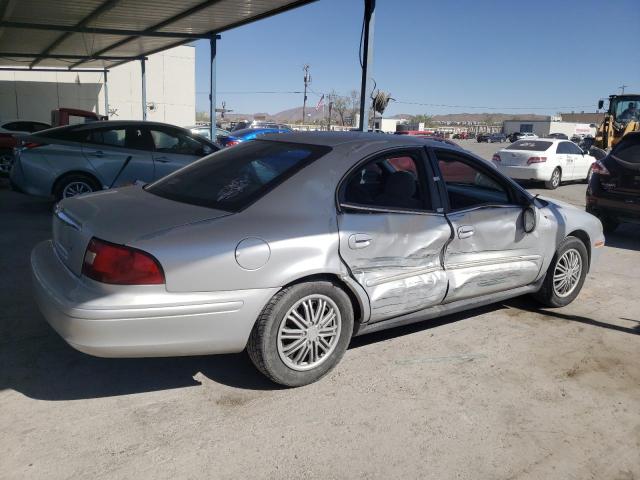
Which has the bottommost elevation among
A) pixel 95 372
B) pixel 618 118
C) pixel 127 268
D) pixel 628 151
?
pixel 95 372

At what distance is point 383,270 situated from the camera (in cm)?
356

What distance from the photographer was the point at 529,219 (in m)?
4.42

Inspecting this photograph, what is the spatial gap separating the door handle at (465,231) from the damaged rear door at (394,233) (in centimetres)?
13

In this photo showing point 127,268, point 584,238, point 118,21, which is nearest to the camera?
point 127,268

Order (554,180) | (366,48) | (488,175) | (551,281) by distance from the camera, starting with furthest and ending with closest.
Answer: (554,180) → (366,48) → (551,281) → (488,175)

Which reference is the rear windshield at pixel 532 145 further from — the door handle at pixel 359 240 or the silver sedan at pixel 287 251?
the door handle at pixel 359 240

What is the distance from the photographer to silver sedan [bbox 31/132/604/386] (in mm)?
2879

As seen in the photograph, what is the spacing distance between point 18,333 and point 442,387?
9.89ft

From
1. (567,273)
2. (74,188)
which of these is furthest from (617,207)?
(74,188)

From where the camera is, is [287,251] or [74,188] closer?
[287,251]

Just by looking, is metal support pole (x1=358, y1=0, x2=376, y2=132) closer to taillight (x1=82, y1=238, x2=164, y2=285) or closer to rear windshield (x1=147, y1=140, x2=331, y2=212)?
rear windshield (x1=147, y1=140, x2=331, y2=212)

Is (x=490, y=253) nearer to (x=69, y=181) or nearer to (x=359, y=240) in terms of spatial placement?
(x=359, y=240)

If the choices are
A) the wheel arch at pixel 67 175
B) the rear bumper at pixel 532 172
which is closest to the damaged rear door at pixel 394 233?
the wheel arch at pixel 67 175

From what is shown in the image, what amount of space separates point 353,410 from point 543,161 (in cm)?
1347
